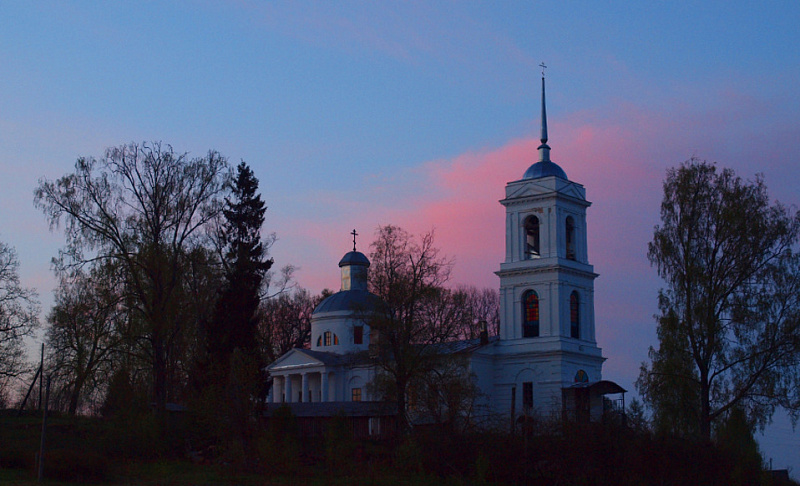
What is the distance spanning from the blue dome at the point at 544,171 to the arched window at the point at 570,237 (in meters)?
2.20

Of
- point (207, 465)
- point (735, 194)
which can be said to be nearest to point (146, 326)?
point (207, 465)

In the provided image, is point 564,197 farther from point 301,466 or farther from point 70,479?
point 70,479

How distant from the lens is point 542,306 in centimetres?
5119

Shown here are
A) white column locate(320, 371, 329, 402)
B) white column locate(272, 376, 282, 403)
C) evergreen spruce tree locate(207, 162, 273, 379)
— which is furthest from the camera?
white column locate(272, 376, 282, 403)

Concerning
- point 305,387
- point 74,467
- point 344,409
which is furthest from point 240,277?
→ point 305,387

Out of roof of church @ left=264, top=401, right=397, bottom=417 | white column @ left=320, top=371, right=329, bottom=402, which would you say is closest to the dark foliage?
roof of church @ left=264, top=401, right=397, bottom=417

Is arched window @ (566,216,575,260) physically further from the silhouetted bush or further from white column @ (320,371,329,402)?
the silhouetted bush

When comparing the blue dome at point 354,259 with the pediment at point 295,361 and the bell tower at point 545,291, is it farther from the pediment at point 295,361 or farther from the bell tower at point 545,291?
the bell tower at point 545,291

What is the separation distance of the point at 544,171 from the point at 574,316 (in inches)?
288

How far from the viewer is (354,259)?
66.5 metres

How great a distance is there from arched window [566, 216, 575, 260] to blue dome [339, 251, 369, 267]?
17.1 meters

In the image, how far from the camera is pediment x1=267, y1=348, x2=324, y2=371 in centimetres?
6066

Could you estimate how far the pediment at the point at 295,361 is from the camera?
60.7 m

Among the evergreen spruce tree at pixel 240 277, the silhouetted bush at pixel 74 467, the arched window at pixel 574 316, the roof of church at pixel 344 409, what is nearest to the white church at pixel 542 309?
the arched window at pixel 574 316
